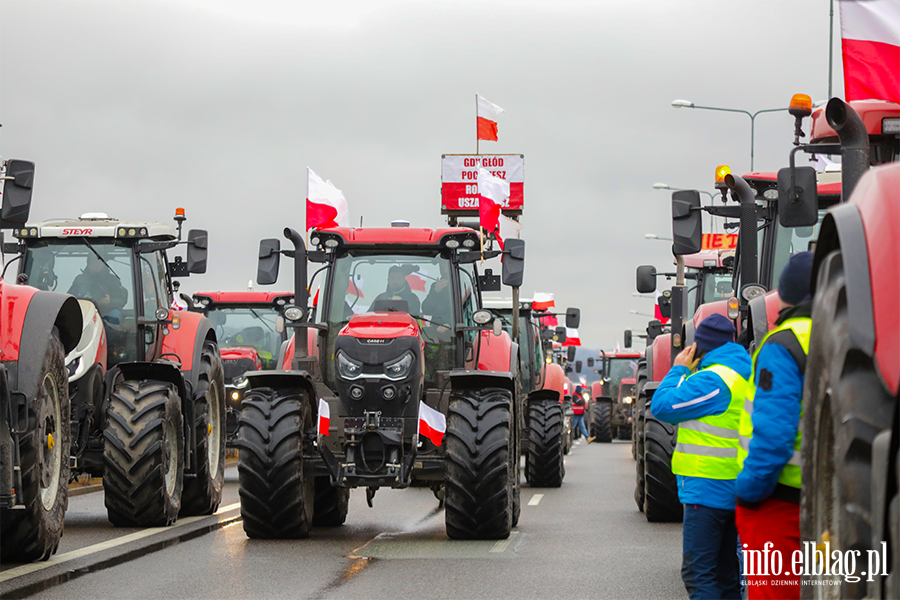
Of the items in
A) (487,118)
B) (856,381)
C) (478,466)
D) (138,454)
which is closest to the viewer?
(856,381)

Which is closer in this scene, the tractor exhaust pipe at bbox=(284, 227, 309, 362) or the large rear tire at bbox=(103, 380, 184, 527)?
A: the large rear tire at bbox=(103, 380, 184, 527)

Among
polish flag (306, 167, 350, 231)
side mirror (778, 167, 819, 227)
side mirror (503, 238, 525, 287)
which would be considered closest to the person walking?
polish flag (306, 167, 350, 231)

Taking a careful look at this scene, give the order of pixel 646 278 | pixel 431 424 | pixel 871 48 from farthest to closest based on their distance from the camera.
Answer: pixel 646 278 < pixel 431 424 < pixel 871 48

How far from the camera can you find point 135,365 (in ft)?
40.2

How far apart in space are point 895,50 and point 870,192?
141 inches

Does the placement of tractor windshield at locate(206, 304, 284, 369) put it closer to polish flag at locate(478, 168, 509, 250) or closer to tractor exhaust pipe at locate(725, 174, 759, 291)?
polish flag at locate(478, 168, 509, 250)

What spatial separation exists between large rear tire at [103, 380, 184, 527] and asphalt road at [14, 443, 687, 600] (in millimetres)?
339

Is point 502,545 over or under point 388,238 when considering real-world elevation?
under

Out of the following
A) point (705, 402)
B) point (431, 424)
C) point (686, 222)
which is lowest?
point (431, 424)


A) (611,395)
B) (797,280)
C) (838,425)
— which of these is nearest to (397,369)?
(797,280)

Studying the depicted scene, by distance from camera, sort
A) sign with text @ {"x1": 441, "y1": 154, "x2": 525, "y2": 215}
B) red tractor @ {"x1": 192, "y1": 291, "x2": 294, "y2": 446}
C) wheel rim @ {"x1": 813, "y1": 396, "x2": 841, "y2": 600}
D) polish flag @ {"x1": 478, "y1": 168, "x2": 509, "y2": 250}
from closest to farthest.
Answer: wheel rim @ {"x1": 813, "y1": 396, "x2": 841, "y2": 600}, polish flag @ {"x1": 478, "y1": 168, "x2": 509, "y2": 250}, red tractor @ {"x1": 192, "y1": 291, "x2": 294, "y2": 446}, sign with text @ {"x1": 441, "y1": 154, "x2": 525, "y2": 215}

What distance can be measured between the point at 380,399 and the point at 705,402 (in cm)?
507

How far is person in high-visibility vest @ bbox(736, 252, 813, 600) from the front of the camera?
523cm

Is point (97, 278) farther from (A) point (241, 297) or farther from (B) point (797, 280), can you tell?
(B) point (797, 280)
